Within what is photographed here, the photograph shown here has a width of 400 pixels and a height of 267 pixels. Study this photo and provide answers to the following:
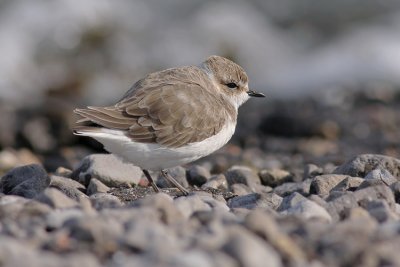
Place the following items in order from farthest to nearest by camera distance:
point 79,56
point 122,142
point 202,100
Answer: point 79,56 → point 202,100 → point 122,142

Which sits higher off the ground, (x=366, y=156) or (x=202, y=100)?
(x=202, y=100)

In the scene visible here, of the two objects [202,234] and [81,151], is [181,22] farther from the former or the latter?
[202,234]

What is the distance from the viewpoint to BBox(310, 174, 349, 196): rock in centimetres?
639

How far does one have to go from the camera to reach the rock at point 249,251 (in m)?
3.60

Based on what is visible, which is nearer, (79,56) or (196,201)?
(196,201)

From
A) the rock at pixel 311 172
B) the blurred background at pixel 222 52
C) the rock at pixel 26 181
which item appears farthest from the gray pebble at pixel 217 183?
the blurred background at pixel 222 52

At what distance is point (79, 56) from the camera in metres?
18.1

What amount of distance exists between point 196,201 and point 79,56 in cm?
1344

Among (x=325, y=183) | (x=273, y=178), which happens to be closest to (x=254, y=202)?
(x=325, y=183)

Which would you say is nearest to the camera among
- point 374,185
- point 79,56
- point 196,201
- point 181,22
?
point 196,201

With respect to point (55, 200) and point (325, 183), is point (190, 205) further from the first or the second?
point (325, 183)

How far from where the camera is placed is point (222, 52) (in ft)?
62.3

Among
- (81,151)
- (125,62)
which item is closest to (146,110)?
(81,151)

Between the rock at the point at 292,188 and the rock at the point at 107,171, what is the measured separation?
139 centimetres
